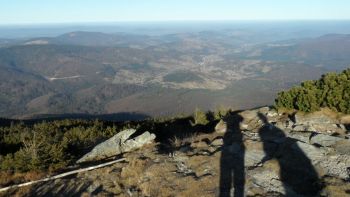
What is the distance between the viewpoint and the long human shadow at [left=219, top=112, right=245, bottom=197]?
677 inches

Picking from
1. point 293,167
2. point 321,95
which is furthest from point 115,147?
point 321,95

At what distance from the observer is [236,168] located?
19.5m

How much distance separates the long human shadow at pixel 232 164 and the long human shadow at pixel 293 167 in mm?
1459

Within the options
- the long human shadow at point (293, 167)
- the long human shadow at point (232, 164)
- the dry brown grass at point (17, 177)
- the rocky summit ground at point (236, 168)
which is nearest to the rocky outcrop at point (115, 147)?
the rocky summit ground at point (236, 168)

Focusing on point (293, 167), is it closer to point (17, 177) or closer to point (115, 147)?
point (115, 147)

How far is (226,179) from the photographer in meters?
18.3

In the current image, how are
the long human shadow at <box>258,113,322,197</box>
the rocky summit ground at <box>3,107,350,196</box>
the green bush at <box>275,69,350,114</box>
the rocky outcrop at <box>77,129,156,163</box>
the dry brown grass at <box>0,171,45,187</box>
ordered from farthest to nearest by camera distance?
the green bush at <box>275,69,350,114</box> → the rocky outcrop at <box>77,129,156,163</box> → the dry brown grass at <box>0,171,45,187</box> → the rocky summit ground at <box>3,107,350,196</box> → the long human shadow at <box>258,113,322,197</box>

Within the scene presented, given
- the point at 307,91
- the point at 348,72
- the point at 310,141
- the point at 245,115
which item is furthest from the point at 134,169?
the point at 348,72

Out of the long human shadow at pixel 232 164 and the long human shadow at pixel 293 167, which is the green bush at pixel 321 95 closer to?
the long human shadow at pixel 232 164

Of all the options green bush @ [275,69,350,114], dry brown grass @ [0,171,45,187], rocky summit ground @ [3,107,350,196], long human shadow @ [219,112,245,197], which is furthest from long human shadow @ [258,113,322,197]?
dry brown grass @ [0,171,45,187]

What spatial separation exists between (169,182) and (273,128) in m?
9.74

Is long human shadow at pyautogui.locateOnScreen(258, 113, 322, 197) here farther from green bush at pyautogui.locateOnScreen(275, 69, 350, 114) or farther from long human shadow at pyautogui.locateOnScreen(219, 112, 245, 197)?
green bush at pyautogui.locateOnScreen(275, 69, 350, 114)

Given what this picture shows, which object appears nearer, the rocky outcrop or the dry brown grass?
the dry brown grass

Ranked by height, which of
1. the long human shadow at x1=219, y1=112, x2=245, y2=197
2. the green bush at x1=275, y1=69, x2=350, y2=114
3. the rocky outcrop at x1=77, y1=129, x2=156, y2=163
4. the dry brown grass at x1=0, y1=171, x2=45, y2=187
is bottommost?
the dry brown grass at x1=0, y1=171, x2=45, y2=187
